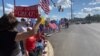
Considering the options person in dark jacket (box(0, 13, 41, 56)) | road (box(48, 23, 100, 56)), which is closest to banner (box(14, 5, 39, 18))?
road (box(48, 23, 100, 56))

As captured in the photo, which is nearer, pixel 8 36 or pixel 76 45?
pixel 8 36

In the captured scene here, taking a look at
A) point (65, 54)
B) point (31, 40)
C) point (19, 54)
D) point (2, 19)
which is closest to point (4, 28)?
point (2, 19)

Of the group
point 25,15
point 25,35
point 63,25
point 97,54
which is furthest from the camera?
point 63,25

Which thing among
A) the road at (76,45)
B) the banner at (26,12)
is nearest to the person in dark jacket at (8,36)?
the banner at (26,12)

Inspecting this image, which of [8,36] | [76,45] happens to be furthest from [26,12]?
[76,45]

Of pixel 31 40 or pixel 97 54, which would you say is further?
pixel 97 54

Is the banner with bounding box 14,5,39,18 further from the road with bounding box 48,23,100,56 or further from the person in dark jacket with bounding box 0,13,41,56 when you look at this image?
the person in dark jacket with bounding box 0,13,41,56

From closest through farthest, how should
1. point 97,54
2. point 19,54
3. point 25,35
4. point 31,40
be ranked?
point 25,35 → point 19,54 → point 31,40 → point 97,54

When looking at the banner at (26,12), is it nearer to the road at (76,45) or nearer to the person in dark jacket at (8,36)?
the road at (76,45)

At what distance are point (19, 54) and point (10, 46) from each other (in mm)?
276

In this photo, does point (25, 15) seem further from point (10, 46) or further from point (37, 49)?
point (10, 46)

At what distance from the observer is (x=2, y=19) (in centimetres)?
430

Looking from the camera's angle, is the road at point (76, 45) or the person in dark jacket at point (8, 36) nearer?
the person in dark jacket at point (8, 36)

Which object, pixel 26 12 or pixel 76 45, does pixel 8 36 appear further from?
pixel 76 45
